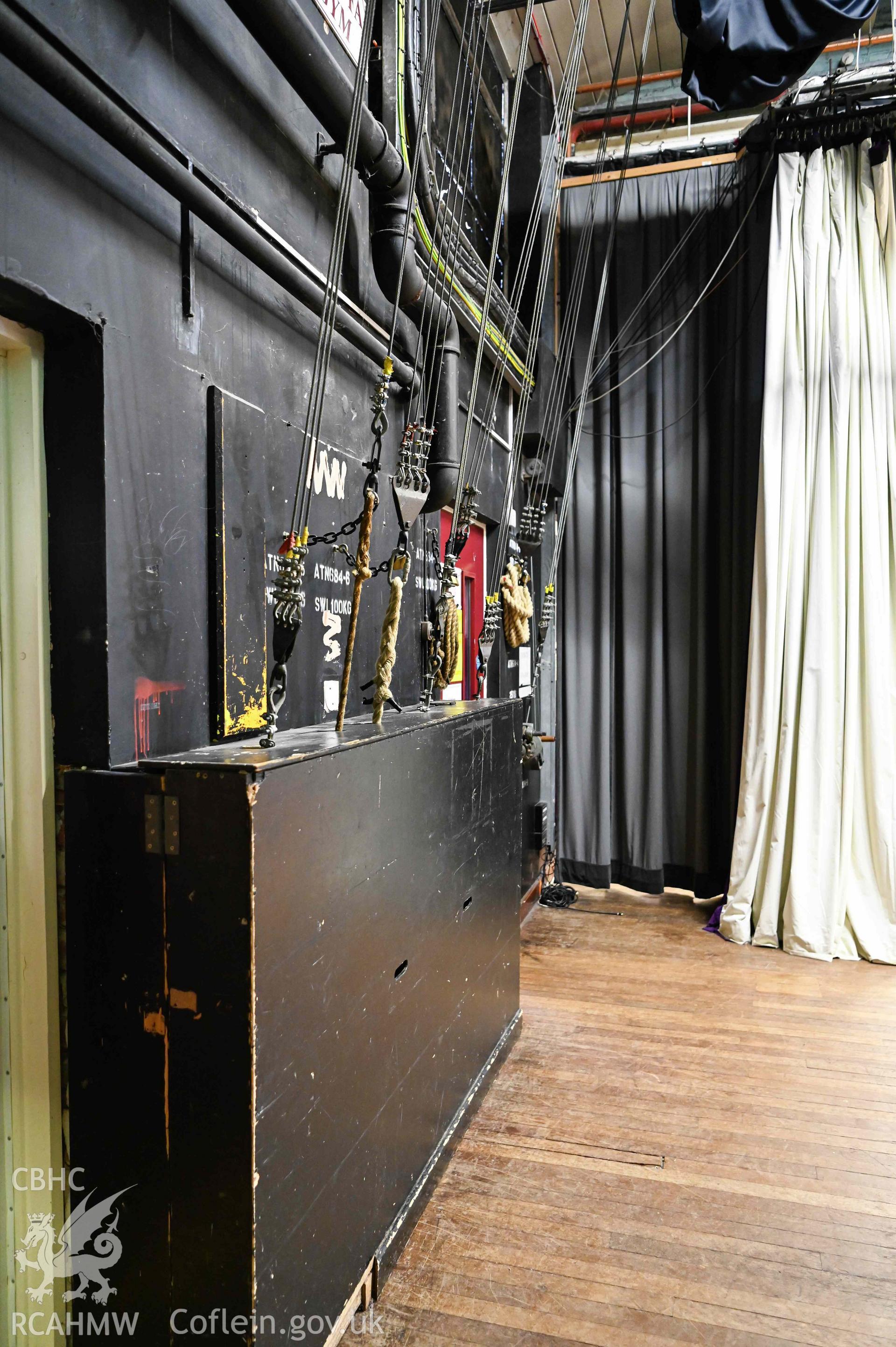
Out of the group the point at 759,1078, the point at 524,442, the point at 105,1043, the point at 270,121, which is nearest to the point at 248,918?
the point at 105,1043

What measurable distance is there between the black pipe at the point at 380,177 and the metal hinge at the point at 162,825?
42.5 inches

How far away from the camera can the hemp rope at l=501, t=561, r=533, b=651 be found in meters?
3.57

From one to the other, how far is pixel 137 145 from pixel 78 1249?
5.57ft

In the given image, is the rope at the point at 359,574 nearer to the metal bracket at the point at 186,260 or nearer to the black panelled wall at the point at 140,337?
the black panelled wall at the point at 140,337

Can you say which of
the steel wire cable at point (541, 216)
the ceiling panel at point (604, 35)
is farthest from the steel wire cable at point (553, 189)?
the ceiling panel at point (604, 35)

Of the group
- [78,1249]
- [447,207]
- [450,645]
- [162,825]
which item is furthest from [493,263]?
[78,1249]

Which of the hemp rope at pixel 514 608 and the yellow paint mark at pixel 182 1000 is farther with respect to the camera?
the hemp rope at pixel 514 608

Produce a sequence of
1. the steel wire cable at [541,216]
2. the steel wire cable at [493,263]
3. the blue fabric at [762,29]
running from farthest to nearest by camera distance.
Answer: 1. the steel wire cable at [541,216]
2. the blue fabric at [762,29]
3. the steel wire cable at [493,263]

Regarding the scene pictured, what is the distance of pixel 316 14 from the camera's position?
1957 mm

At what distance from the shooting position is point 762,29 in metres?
2.34

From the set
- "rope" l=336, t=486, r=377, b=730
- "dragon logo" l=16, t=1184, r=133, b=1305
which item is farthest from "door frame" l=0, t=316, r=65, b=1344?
"rope" l=336, t=486, r=377, b=730

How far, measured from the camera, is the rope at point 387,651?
1.78m

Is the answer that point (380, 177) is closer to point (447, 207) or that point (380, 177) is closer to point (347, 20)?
point (347, 20)

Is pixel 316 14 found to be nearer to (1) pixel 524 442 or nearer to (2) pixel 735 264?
(1) pixel 524 442
